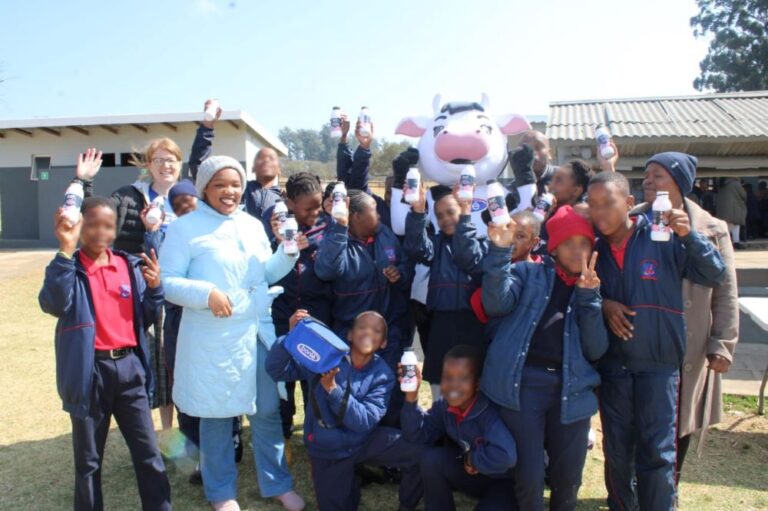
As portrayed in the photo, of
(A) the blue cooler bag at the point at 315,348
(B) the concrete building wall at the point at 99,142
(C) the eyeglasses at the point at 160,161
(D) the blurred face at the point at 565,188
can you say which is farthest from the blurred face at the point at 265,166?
(B) the concrete building wall at the point at 99,142

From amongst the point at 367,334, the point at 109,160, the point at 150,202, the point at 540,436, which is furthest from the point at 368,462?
the point at 109,160

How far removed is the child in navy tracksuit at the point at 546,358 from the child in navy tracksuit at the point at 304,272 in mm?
1273

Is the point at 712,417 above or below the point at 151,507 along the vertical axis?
above

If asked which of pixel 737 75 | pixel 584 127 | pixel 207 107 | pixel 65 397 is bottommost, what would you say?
pixel 65 397

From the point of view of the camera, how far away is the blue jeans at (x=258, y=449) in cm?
328

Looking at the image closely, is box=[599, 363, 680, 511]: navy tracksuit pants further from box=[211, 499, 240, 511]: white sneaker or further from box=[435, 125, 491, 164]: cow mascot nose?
box=[211, 499, 240, 511]: white sneaker

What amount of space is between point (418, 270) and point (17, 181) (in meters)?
17.9

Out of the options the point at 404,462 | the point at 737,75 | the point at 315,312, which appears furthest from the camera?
the point at 737,75

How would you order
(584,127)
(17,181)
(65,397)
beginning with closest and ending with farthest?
(65,397) → (584,127) → (17,181)

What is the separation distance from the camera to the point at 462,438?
3.02 m

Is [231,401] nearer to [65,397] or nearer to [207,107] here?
[65,397]

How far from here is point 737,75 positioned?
33.4 m

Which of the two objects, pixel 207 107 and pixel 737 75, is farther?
pixel 737 75

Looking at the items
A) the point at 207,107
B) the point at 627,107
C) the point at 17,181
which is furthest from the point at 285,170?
the point at 207,107
